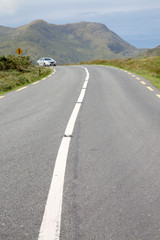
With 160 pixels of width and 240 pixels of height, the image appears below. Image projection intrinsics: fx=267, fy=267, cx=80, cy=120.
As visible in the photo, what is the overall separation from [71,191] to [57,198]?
8.0 inches

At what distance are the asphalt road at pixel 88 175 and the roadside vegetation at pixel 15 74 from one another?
8.01m

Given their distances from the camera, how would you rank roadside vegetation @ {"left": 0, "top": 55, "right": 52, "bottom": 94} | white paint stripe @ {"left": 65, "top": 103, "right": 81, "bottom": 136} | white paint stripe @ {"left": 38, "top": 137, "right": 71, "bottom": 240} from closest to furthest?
white paint stripe @ {"left": 38, "top": 137, "right": 71, "bottom": 240}, white paint stripe @ {"left": 65, "top": 103, "right": 81, "bottom": 136}, roadside vegetation @ {"left": 0, "top": 55, "right": 52, "bottom": 94}

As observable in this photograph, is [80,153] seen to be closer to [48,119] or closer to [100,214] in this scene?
[100,214]

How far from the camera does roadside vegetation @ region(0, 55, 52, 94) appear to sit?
558 inches

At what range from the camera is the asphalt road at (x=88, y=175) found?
2.28 meters

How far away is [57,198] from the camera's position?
107 inches

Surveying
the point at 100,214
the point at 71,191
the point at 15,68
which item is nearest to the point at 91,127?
the point at 71,191

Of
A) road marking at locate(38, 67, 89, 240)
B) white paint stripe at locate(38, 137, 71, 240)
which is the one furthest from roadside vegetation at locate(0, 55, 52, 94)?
white paint stripe at locate(38, 137, 71, 240)

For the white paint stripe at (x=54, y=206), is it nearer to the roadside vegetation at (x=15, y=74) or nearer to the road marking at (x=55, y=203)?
the road marking at (x=55, y=203)

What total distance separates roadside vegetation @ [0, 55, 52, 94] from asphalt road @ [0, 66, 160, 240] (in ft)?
26.3

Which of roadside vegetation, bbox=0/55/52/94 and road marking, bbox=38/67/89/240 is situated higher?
road marking, bbox=38/67/89/240

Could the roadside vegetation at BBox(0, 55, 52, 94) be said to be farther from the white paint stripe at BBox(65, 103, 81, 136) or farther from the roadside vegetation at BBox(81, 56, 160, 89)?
the roadside vegetation at BBox(81, 56, 160, 89)

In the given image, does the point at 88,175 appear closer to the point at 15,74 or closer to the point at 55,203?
the point at 55,203

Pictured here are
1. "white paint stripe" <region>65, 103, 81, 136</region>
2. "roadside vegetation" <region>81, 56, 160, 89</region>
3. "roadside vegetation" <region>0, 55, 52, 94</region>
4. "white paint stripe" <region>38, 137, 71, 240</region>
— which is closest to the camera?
"white paint stripe" <region>38, 137, 71, 240</region>
